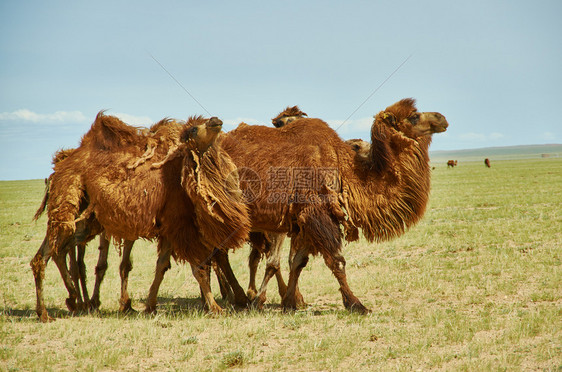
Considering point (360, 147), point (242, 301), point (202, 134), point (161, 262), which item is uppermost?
point (202, 134)

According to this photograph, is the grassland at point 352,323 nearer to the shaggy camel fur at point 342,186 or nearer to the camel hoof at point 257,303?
the camel hoof at point 257,303

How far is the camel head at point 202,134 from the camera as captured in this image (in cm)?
694

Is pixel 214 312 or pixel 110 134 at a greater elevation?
pixel 110 134

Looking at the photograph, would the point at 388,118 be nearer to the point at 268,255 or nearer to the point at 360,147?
the point at 360,147

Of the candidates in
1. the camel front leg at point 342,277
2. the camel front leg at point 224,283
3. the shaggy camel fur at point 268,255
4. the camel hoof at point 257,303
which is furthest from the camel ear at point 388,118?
the camel front leg at point 224,283

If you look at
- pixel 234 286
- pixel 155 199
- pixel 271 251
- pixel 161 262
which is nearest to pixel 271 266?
pixel 271 251

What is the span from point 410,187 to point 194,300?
438 cm

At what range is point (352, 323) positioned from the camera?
669cm

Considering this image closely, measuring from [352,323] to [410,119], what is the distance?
307cm

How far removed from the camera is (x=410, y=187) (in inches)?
298

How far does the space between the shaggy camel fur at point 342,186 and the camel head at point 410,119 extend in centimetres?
1

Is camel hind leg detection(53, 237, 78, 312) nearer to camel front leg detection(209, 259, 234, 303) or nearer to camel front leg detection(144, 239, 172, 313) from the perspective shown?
camel front leg detection(144, 239, 172, 313)

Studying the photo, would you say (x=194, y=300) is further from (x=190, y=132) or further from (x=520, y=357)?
(x=520, y=357)

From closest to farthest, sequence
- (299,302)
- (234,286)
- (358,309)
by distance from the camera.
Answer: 1. (358,309)
2. (299,302)
3. (234,286)
